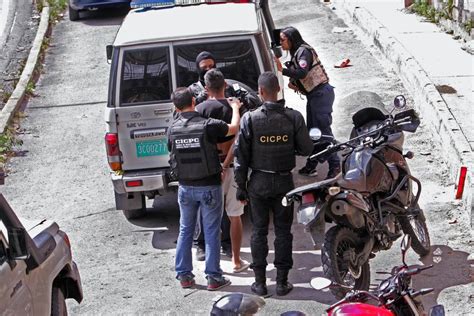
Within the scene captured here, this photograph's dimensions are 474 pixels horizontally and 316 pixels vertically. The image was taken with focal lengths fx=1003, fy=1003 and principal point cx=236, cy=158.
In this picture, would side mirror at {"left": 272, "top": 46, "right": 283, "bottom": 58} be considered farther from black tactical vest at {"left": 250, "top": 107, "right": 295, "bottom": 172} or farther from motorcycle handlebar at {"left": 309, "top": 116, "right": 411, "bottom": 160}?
black tactical vest at {"left": 250, "top": 107, "right": 295, "bottom": 172}

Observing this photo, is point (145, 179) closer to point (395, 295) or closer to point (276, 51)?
point (276, 51)

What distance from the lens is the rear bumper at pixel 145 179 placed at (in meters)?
10.0

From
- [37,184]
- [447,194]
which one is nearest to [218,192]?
[447,194]

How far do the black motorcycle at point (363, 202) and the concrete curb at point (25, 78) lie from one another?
7.11 meters

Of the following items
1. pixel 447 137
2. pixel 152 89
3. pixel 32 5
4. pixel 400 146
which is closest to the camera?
pixel 400 146

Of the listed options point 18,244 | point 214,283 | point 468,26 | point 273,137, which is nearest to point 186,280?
point 214,283

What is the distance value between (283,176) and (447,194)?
9.15 ft

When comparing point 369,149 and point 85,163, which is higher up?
point 369,149

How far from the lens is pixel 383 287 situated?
5.71 meters

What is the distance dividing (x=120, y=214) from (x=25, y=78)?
260 inches

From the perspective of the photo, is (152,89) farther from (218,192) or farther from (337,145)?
(337,145)

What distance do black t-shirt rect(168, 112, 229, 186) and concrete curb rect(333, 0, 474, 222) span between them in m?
2.46

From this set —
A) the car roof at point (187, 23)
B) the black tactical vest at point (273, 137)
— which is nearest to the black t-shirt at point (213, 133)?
the black tactical vest at point (273, 137)

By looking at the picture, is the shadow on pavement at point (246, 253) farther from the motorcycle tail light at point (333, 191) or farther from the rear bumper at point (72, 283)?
the rear bumper at point (72, 283)
